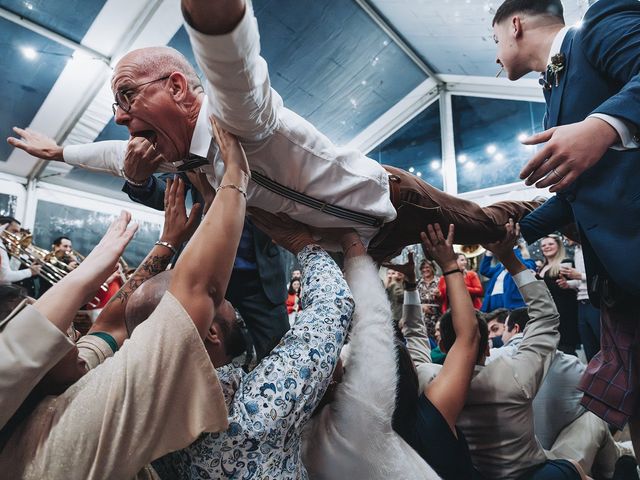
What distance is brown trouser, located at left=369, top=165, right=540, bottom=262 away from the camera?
1588 mm

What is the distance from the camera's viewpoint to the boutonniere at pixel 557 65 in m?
1.23

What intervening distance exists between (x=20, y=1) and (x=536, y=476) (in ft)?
16.3

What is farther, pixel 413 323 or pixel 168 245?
pixel 413 323

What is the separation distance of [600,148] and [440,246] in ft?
2.41

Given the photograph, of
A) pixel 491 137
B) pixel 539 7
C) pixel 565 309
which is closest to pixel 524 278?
pixel 539 7

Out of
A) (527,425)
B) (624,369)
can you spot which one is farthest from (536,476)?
(624,369)

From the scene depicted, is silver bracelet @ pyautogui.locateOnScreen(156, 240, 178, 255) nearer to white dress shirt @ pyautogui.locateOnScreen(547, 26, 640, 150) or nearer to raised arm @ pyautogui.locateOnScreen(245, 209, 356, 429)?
raised arm @ pyautogui.locateOnScreen(245, 209, 356, 429)

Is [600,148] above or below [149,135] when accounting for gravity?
above

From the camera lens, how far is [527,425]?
4.95 feet

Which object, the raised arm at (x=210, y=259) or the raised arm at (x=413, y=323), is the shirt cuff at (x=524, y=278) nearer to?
the raised arm at (x=413, y=323)

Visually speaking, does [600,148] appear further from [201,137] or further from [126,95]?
[126,95]

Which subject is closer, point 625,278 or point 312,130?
point 625,278

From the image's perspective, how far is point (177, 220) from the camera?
1657mm

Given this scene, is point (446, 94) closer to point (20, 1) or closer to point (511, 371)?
point (20, 1)
